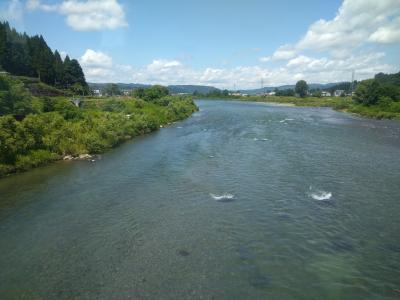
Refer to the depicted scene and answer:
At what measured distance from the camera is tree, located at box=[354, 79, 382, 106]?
77250mm

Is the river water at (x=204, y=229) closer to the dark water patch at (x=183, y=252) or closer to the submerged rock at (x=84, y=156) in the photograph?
the dark water patch at (x=183, y=252)

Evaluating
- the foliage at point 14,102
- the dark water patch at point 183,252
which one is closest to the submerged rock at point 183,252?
the dark water patch at point 183,252

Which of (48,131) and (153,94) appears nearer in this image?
(48,131)

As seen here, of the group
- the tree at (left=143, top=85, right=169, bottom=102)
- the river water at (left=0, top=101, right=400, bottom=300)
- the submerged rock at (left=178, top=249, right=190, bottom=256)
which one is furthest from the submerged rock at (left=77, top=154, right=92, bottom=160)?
the tree at (left=143, top=85, right=169, bottom=102)

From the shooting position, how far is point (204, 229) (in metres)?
16.3

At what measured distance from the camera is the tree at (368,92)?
253 ft

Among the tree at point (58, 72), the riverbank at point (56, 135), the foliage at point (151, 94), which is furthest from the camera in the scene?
the foliage at point (151, 94)

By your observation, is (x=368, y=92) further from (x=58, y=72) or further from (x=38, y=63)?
(x=38, y=63)

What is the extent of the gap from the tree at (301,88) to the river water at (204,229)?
11837 centimetres

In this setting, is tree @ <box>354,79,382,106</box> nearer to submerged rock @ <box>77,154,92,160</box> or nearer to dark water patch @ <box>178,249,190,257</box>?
submerged rock @ <box>77,154,92,160</box>

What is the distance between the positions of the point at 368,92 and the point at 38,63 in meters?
76.2

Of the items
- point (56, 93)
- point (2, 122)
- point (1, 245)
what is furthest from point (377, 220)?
point (56, 93)

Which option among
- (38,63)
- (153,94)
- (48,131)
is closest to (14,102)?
(48,131)

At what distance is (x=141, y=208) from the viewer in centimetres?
1908
